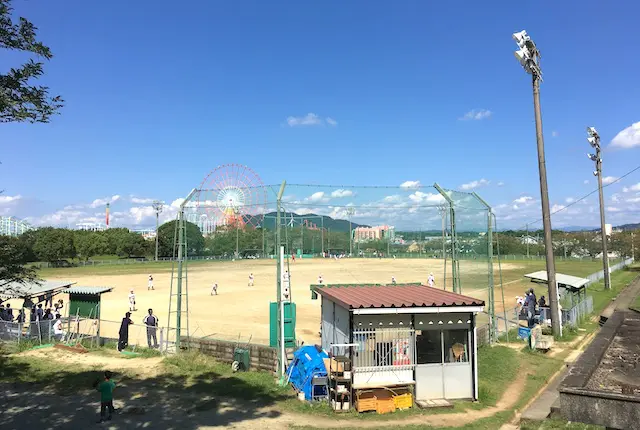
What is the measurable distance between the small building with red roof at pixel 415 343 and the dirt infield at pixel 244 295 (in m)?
6.25

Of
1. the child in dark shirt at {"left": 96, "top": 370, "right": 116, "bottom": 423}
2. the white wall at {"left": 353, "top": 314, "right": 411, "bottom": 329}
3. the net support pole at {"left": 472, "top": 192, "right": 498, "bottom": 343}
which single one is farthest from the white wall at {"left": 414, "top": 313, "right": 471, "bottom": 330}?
the child in dark shirt at {"left": 96, "top": 370, "right": 116, "bottom": 423}

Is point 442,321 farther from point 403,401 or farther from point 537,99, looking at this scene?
point 537,99

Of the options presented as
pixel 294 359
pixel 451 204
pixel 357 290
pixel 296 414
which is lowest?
pixel 296 414

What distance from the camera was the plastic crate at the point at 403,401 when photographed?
405 inches

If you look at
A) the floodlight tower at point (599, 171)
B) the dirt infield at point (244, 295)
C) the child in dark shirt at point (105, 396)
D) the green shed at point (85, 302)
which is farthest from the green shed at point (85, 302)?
the floodlight tower at point (599, 171)

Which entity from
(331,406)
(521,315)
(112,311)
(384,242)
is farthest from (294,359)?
(112,311)

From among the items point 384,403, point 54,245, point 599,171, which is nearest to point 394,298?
point 384,403

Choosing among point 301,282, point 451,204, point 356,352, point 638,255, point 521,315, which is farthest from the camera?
point 638,255

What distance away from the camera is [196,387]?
11.7 metres

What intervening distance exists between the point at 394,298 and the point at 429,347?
1499mm

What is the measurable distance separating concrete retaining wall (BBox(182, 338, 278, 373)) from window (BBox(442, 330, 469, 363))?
4713 millimetres

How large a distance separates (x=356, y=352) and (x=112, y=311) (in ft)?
64.3

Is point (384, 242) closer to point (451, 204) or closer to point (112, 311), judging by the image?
point (451, 204)

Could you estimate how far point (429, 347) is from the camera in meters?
11.2
